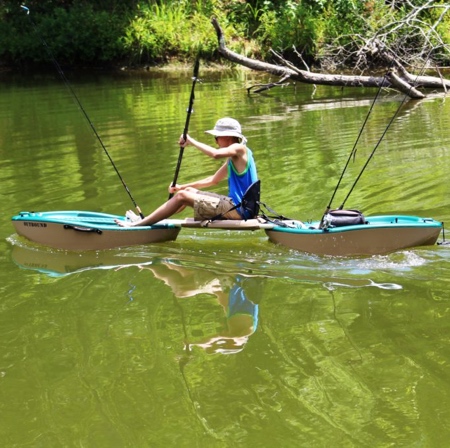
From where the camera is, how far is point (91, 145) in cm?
1236

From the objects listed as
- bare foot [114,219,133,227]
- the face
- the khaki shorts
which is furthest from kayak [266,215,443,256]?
bare foot [114,219,133,227]

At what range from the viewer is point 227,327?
17.0ft

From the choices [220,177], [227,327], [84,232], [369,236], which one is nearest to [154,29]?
[220,177]

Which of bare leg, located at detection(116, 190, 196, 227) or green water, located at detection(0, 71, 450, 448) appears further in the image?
bare leg, located at detection(116, 190, 196, 227)

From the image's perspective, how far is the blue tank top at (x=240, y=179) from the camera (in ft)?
22.2

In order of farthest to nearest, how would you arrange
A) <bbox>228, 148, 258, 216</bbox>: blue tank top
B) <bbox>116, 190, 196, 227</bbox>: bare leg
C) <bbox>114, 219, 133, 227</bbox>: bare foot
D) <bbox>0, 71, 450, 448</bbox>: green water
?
<bbox>114, 219, 133, 227</bbox>: bare foot < <bbox>116, 190, 196, 227</bbox>: bare leg < <bbox>228, 148, 258, 216</bbox>: blue tank top < <bbox>0, 71, 450, 448</bbox>: green water

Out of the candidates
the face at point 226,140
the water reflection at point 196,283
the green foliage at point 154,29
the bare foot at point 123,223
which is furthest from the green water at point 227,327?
the green foliage at point 154,29

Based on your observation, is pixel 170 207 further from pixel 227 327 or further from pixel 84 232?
pixel 227 327

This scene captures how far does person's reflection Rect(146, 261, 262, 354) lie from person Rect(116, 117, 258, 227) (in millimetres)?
604

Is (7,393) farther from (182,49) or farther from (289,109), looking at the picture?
(182,49)

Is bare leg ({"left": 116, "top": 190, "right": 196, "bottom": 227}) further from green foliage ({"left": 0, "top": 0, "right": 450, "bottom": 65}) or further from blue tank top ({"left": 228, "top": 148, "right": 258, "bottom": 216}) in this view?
green foliage ({"left": 0, "top": 0, "right": 450, "bottom": 65})

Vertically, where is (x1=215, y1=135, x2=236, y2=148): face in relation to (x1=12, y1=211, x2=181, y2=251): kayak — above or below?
above

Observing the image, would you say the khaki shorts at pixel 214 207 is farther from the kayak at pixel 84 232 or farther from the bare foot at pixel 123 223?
the bare foot at pixel 123 223

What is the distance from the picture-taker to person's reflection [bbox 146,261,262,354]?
492 cm
